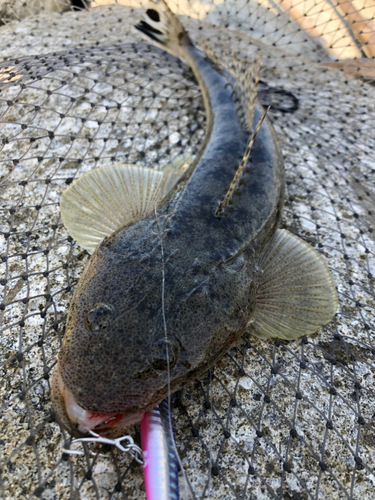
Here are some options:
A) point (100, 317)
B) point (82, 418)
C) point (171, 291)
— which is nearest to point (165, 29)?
point (171, 291)

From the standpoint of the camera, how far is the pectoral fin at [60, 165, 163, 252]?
8.36 ft

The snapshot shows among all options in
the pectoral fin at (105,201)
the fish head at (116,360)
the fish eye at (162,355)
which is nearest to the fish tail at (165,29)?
the pectoral fin at (105,201)

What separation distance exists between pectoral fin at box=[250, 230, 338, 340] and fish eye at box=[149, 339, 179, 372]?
764 mm

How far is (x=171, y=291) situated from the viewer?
1.85m

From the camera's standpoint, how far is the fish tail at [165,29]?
391cm

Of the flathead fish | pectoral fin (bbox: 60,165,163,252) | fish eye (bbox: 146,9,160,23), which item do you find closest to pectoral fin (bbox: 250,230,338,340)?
the flathead fish

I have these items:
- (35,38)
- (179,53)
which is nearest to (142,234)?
(179,53)

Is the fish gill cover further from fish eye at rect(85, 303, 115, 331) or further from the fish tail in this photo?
fish eye at rect(85, 303, 115, 331)

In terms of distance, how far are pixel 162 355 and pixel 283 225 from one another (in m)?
1.86

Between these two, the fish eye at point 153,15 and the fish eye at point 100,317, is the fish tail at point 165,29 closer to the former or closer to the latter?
the fish eye at point 153,15

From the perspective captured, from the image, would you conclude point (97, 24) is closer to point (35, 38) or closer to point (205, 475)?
point (35, 38)

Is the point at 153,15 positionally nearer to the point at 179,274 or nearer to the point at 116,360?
the point at 179,274

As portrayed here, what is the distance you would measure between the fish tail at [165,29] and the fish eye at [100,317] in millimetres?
3225

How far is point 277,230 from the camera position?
105 inches
